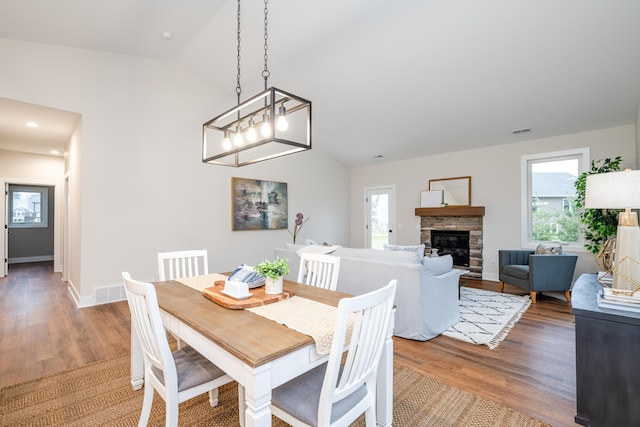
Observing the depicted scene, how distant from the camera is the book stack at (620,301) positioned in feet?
5.19

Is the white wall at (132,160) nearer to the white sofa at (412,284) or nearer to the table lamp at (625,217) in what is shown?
the white sofa at (412,284)

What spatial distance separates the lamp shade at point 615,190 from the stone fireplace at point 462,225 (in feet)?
12.6

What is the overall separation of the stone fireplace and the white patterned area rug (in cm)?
105

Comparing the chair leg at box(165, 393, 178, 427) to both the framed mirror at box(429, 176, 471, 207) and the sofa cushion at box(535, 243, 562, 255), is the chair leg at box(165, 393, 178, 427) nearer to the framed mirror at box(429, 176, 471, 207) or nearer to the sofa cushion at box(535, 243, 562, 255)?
the sofa cushion at box(535, 243, 562, 255)

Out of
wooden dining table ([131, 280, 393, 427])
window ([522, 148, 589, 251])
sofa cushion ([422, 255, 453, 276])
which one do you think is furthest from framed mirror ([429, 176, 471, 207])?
wooden dining table ([131, 280, 393, 427])

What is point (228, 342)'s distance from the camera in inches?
48.6

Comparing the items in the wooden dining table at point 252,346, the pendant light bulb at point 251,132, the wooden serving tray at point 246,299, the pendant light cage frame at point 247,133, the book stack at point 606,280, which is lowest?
the wooden dining table at point 252,346

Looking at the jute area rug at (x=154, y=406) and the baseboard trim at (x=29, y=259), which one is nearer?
the jute area rug at (x=154, y=406)

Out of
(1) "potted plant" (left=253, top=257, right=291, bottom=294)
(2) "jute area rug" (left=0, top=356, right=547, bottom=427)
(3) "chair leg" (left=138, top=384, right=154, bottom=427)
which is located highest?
(1) "potted plant" (left=253, top=257, right=291, bottom=294)

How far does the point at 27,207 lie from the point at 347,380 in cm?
1006

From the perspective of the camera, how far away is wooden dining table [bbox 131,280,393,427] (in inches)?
43.9

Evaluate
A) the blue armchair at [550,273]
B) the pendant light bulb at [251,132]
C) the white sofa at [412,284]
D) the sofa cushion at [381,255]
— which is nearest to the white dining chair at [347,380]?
the pendant light bulb at [251,132]

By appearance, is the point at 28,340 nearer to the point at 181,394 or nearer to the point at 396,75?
the point at 181,394

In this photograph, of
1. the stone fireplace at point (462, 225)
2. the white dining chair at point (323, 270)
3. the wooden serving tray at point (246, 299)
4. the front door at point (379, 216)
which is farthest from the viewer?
the front door at point (379, 216)
